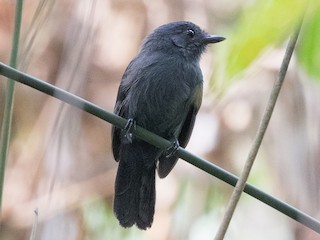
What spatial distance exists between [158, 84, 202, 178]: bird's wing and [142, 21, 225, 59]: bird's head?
29 cm

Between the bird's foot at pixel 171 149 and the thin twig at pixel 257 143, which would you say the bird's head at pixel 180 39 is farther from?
the thin twig at pixel 257 143

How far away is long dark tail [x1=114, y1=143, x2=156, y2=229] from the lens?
2971 mm

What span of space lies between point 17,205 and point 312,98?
1.76 m

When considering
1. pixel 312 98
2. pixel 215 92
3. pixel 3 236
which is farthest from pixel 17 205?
pixel 215 92

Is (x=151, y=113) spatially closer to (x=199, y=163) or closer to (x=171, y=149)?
(x=171, y=149)

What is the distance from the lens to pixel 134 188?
10.4 feet

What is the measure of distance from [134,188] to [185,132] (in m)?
0.41

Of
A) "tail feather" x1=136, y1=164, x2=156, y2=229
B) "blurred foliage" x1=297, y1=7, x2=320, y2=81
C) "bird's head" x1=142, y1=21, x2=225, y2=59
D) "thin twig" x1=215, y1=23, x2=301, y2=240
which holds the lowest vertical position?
"tail feather" x1=136, y1=164, x2=156, y2=229

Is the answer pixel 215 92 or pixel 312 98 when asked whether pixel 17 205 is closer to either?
pixel 312 98

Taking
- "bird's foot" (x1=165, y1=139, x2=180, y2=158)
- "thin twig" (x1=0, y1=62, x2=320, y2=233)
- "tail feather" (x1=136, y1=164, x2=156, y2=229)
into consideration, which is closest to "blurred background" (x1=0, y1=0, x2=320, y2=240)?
"tail feather" (x1=136, y1=164, x2=156, y2=229)

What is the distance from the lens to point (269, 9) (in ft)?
2.61

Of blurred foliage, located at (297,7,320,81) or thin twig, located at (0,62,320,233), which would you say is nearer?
blurred foliage, located at (297,7,320,81)

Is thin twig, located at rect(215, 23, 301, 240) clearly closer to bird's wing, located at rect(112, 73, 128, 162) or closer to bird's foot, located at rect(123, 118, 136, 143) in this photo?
bird's foot, located at rect(123, 118, 136, 143)

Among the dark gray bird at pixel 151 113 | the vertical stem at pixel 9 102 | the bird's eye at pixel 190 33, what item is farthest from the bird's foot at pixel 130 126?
the vertical stem at pixel 9 102
